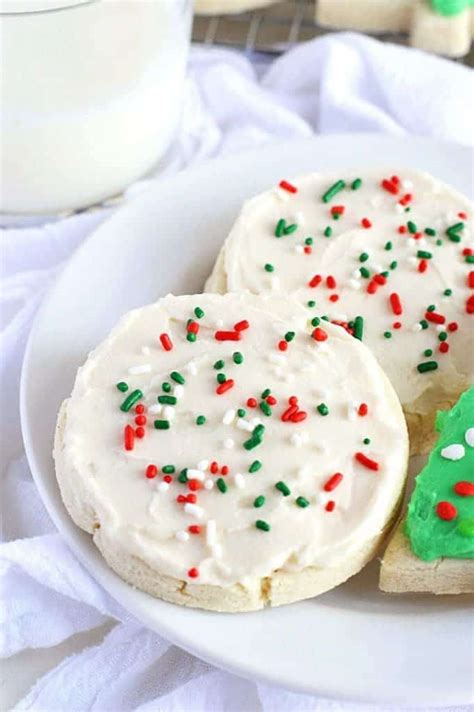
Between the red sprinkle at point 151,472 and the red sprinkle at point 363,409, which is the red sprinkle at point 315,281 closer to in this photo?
the red sprinkle at point 363,409

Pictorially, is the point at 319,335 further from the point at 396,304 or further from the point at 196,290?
the point at 196,290

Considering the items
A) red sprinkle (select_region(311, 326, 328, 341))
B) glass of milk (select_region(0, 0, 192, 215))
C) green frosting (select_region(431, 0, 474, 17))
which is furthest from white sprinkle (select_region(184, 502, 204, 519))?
green frosting (select_region(431, 0, 474, 17))

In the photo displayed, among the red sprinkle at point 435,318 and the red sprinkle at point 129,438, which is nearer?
the red sprinkle at point 129,438

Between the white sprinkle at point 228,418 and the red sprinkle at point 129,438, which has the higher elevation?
the white sprinkle at point 228,418

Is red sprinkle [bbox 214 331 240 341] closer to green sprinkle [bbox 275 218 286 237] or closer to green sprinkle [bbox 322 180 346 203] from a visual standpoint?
green sprinkle [bbox 275 218 286 237]

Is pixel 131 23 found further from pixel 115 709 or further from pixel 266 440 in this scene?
pixel 115 709

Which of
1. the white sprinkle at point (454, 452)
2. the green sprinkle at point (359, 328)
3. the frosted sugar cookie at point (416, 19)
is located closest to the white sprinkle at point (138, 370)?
the green sprinkle at point (359, 328)

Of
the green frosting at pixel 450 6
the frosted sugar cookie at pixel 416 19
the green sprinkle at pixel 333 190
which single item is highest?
the green frosting at pixel 450 6

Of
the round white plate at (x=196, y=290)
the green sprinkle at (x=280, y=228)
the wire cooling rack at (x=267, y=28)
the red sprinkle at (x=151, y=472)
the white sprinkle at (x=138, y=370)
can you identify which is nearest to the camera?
the round white plate at (x=196, y=290)
